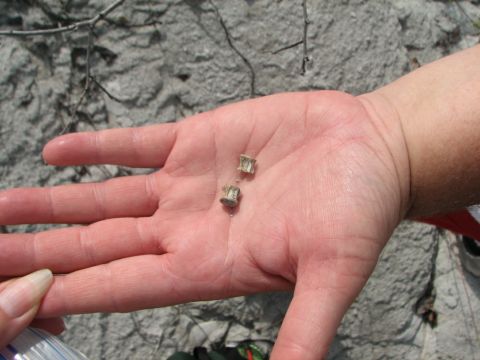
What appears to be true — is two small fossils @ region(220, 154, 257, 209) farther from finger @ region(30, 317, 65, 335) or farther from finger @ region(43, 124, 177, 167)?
finger @ region(30, 317, 65, 335)

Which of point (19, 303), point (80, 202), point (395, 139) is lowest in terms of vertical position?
point (19, 303)

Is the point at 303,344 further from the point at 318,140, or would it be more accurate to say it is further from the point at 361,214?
the point at 318,140

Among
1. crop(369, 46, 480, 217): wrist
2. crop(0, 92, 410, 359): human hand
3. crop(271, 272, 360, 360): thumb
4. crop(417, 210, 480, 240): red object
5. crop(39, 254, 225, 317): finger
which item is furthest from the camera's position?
crop(417, 210, 480, 240): red object

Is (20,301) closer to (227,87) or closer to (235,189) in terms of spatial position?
(235,189)

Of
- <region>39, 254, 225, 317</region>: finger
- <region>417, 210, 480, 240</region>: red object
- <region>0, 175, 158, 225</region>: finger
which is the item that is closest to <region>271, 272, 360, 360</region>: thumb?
<region>39, 254, 225, 317</region>: finger

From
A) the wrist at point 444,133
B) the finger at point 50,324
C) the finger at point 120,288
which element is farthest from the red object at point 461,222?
the finger at point 50,324

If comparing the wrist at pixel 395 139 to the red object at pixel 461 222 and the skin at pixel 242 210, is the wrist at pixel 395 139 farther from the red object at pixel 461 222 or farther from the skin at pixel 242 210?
the red object at pixel 461 222

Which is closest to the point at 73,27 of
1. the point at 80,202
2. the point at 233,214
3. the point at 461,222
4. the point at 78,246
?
the point at 80,202
